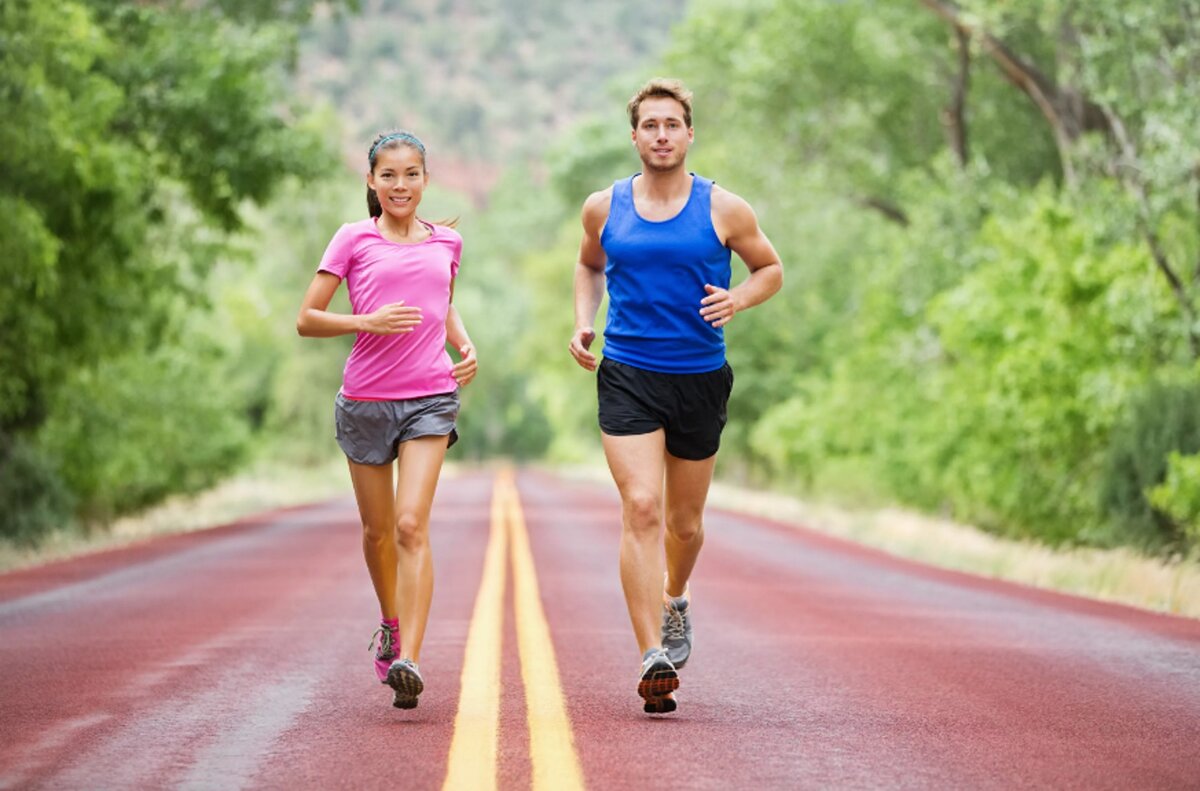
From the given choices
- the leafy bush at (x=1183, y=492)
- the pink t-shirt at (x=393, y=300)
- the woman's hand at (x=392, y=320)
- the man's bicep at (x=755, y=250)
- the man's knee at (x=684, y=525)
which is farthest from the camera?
the leafy bush at (x=1183, y=492)

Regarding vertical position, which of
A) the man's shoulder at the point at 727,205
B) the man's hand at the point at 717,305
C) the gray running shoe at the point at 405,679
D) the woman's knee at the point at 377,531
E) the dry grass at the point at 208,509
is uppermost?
the man's shoulder at the point at 727,205

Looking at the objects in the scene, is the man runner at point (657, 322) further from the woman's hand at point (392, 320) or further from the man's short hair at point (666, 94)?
the woman's hand at point (392, 320)

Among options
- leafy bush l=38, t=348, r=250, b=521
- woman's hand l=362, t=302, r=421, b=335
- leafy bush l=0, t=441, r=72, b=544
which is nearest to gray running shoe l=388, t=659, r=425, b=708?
woman's hand l=362, t=302, r=421, b=335

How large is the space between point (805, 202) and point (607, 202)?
2804cm

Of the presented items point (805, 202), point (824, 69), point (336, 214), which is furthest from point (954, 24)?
point (336, 214)

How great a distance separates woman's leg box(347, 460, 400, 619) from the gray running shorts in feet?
0.26

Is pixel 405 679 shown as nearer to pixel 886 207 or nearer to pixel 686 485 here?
pixel 686 485

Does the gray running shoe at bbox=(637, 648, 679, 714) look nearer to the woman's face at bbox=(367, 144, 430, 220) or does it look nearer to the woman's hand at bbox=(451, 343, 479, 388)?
the woman's hand at bbox=(451, 343, 479, 388)

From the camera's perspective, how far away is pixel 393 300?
703cm

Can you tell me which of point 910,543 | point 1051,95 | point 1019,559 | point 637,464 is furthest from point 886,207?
point 637,464

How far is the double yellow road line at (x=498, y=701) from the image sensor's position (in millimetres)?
5645

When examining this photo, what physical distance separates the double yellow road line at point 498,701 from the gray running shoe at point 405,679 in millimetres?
214

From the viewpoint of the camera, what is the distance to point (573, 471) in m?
71.3

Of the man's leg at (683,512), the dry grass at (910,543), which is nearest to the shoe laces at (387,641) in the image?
the man's leg at (683,512)
